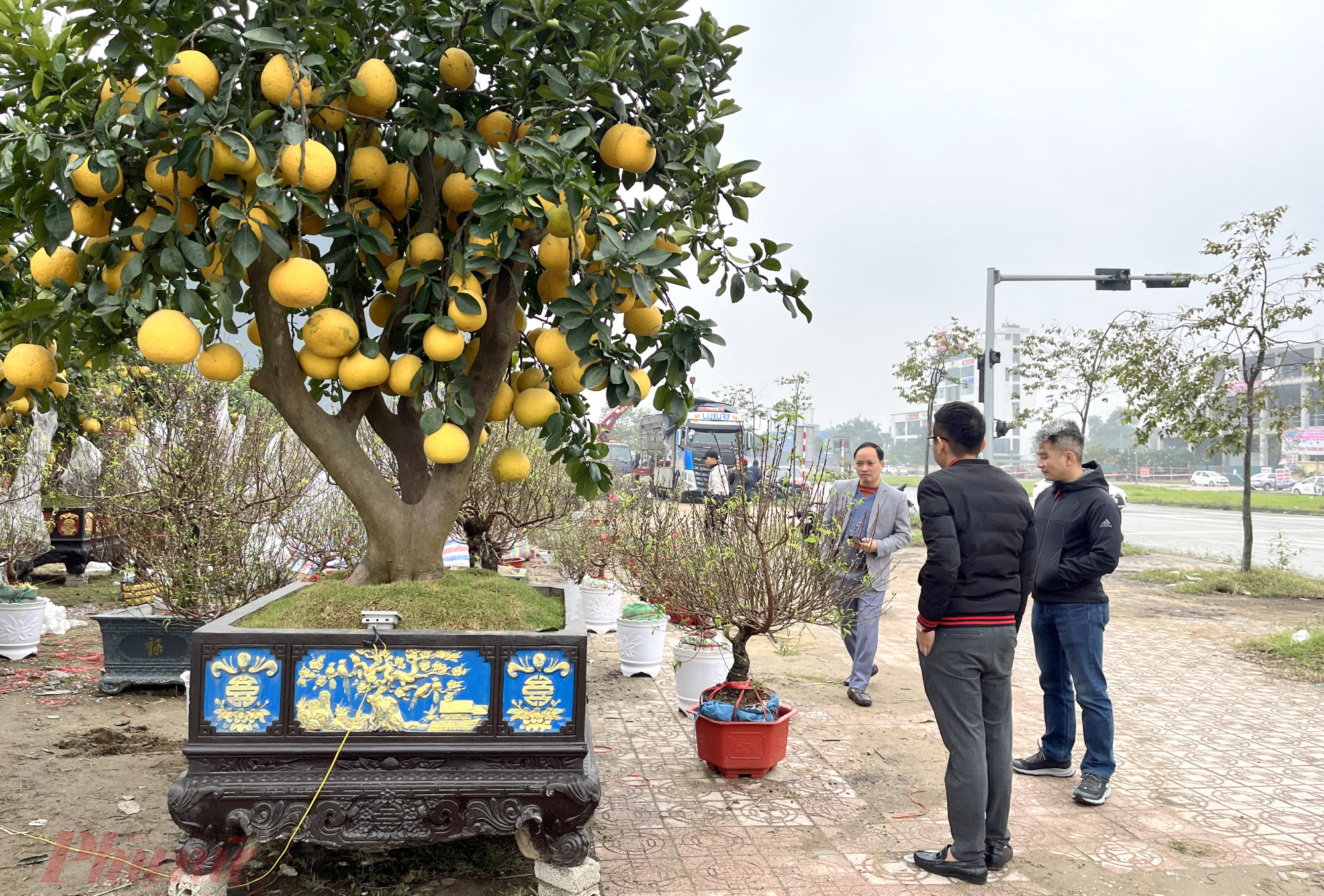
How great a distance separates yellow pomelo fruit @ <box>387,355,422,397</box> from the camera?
2.96 meters

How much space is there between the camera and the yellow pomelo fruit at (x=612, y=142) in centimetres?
268

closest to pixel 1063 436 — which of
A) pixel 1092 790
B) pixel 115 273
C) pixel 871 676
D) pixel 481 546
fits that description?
pixel 1092 790

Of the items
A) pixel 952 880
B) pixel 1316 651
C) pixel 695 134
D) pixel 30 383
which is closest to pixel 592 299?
pixel 695 134

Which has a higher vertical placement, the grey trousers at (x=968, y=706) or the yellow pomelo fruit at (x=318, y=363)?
the yellow pomelo fruit at (x=318, y=363)

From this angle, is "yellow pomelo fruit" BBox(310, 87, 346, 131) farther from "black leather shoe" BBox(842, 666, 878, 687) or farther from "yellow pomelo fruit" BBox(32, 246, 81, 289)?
"black leather shoe" BBox(842, 666, 878, 687)

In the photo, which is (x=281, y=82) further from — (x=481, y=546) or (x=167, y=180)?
(x=481, y=546)

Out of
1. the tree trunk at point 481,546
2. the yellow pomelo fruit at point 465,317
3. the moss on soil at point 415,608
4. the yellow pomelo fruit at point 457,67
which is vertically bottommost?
the tree trunk at point 481,546

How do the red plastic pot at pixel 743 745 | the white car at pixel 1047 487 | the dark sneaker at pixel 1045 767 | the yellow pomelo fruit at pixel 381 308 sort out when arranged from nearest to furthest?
the yellow pomelo fruit at pixel 381 308 → the red plastic pot at pixel 743 745 → the dark sneaker at pixel 1045 767 → the white car at pixel 1047 487

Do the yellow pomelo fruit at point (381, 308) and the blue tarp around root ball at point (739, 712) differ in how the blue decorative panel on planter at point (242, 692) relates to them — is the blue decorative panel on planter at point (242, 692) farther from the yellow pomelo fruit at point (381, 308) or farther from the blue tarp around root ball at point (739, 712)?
the blue tarp around root ball at point (739, 712)

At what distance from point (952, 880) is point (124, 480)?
6316 millimetres

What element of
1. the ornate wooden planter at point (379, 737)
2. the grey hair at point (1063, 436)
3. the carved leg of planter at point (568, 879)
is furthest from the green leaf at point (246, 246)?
the grey hair at point (1063, 436)

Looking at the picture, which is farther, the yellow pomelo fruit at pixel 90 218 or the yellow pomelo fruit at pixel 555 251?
the yellow pomelo fruit at pixel 555 251

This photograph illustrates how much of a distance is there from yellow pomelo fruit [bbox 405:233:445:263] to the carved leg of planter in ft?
7.20

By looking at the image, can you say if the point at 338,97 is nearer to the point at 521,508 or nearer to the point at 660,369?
the point at 660,369
